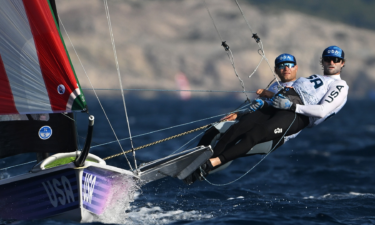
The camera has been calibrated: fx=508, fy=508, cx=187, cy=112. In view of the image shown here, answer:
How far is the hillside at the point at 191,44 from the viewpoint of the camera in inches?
3019

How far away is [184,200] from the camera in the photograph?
6.18 m

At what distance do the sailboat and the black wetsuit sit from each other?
1022mm

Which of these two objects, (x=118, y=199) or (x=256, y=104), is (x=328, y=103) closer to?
(x=256, y=104)

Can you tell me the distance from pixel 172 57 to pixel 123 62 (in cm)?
756

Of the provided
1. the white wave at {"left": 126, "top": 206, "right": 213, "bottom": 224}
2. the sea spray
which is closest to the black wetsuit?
the white wave at {"left": 126, "top": 206, "right": 213, "bottom": 224}

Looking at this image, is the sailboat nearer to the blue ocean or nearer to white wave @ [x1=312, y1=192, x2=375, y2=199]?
the blue ocean

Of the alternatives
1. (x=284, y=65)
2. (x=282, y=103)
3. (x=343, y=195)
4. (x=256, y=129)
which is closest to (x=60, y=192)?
(x=256, y=129)

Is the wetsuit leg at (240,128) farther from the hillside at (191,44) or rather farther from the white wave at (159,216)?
the hillside at (191,44)

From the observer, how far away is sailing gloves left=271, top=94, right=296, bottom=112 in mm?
5270

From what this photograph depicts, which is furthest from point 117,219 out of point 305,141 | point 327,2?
point 327,2

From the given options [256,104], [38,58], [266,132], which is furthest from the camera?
[256,104]

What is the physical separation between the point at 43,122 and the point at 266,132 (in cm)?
223

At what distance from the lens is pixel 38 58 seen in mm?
4410

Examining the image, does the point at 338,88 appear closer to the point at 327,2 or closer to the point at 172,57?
the point at 172,57
